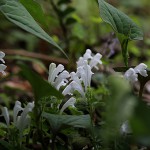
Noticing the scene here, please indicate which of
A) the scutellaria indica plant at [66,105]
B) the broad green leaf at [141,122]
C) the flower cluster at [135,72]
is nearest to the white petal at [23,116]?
the scutellaria indica plant at [66,105]

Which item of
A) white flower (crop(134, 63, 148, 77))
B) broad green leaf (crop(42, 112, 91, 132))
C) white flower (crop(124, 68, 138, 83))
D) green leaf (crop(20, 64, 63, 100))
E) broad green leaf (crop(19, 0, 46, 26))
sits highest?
broad green leaf (crop(19, 0, 46, 26))

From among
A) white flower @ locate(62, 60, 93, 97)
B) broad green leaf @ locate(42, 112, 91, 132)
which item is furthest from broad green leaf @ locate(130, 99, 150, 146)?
white flower @ locate(62, 60, 93, 97)

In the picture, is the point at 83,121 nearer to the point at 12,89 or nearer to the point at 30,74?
the point at 30,74

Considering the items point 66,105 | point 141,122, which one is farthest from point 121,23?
point 141,122

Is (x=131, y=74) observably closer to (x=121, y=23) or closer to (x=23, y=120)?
(x=121, y=23)

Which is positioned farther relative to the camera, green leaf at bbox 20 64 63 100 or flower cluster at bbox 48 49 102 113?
flower cluster at bbox 48 49 102 113

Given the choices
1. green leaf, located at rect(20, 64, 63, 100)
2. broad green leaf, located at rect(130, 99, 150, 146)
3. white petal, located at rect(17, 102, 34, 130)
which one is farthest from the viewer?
white petal, located at rect(17, 102, 34, 130)

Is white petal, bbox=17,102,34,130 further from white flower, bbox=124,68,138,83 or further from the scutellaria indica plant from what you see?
white flower, bbox=124,68,138,83
